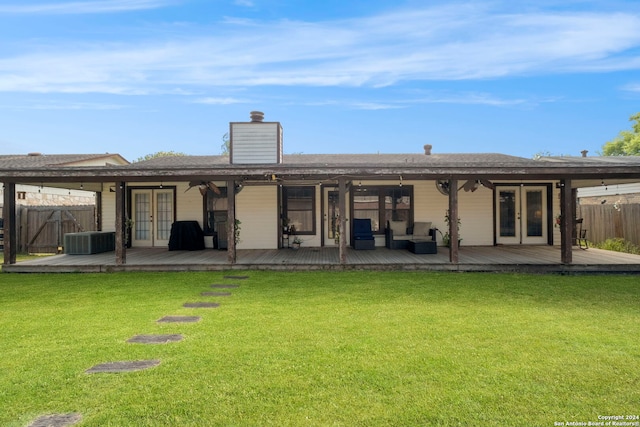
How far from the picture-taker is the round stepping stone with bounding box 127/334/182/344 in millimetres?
3783

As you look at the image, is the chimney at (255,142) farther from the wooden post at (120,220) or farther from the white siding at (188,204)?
the wooden post at (120,220)

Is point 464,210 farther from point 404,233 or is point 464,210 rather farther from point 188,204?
point 188,204

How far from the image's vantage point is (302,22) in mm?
15172

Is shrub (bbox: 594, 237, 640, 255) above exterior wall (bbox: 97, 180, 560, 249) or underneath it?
underneath

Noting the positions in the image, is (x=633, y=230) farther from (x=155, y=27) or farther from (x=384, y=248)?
(x=155, y=27)

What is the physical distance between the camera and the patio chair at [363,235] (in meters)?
10.5

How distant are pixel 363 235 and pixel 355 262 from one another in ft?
8.17

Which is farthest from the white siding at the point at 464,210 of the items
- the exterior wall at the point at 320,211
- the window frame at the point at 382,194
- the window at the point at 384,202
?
the window at the point at 384,202

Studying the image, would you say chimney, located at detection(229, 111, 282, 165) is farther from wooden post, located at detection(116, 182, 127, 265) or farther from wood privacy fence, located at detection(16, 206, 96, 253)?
wood privacy fence, located at detection(16, 206, 96, 253)

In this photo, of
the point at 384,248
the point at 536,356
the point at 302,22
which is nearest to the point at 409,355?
the point at 536,356

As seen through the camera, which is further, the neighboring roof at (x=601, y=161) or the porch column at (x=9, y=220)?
the porch column at (x=9, y=220)

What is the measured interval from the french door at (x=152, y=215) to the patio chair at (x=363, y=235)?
5.53 meters

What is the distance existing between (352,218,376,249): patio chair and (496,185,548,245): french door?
12.9 ft

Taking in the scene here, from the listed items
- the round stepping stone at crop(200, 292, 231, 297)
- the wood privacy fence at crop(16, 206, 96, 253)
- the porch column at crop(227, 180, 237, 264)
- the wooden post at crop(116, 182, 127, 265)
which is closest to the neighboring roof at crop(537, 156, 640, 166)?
the porch column at crop(227, 180, 237, 264)
